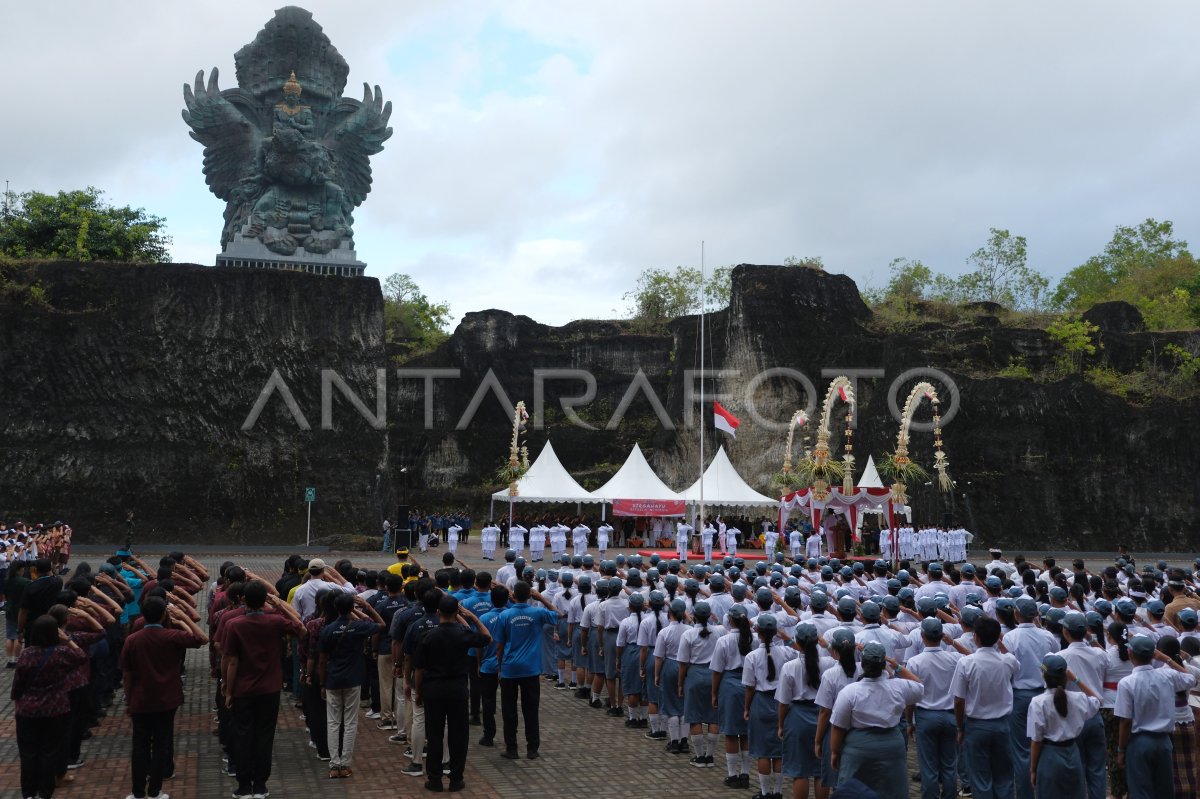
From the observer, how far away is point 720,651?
982 centimetres

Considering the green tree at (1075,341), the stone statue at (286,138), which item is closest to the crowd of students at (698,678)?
the stone statue at (286,138)

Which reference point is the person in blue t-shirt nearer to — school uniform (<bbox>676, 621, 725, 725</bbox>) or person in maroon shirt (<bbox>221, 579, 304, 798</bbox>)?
school uniform (<bbox>676, 621, 725, 725</bbox>)

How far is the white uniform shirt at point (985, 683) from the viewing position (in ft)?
26.4

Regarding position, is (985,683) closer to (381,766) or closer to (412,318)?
(381,766)

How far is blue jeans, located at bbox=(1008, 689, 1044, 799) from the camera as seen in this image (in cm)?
849

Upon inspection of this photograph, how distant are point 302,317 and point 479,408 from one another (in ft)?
67.4

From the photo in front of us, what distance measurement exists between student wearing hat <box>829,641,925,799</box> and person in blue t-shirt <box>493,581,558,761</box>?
12.5ft

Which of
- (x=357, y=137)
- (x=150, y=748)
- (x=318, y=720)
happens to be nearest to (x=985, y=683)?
(x=318, y=720)

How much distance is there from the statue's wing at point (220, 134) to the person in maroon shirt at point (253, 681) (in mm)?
47488

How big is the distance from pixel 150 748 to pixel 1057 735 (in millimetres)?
7236

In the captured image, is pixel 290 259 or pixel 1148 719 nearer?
pixel 1148 719

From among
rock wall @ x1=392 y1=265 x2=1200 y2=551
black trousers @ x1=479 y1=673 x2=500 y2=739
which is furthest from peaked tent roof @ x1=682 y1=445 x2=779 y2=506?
black trousers @ x1=479 y1=673 x2=500 y2=739

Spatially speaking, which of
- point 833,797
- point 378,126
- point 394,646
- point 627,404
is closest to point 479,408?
point 627,404

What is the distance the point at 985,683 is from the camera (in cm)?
807
